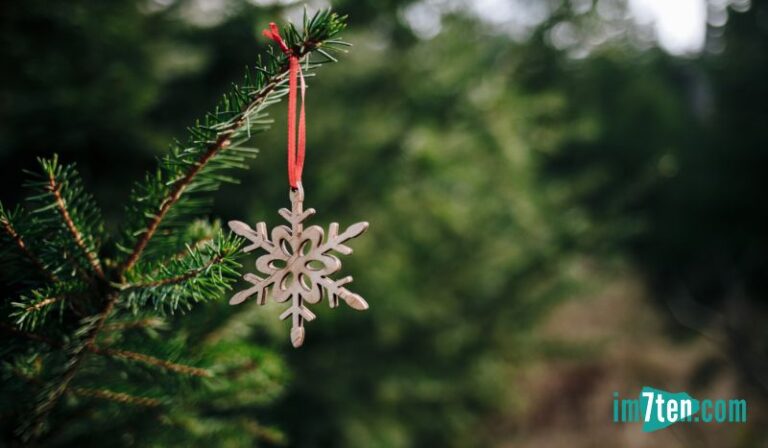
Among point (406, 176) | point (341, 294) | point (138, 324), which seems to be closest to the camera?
point (341, 294)

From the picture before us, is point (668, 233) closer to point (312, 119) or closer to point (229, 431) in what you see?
point (312, 119)

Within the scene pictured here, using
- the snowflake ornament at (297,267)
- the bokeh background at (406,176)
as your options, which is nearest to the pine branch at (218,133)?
the snowflake ornament at (297,267)

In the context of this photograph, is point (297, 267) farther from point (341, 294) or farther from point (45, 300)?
point (45, 300)

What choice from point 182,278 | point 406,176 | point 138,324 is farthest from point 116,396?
point 406,176

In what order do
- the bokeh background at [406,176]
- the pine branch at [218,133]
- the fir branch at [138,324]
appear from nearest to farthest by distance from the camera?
the pine branch at [218,133] → the fir branch at [138,324] → the bokeh background at [406,176]

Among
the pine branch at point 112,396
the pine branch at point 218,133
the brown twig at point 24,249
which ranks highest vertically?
the pine branch at point 218,133

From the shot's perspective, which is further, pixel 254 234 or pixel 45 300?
pixel 254 234

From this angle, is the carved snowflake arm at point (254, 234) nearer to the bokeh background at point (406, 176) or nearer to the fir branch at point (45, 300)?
the fir branch at point (45, 300)

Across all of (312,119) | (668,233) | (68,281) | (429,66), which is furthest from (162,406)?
(668,233)
